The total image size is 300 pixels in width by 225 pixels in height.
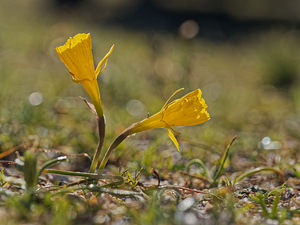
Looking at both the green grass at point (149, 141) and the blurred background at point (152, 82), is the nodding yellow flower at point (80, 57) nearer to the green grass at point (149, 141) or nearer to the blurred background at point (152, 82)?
the green grass at point (149, 141)

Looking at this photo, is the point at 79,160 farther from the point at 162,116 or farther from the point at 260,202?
the point at 260,202

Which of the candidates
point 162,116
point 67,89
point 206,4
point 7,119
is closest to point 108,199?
point 162,116

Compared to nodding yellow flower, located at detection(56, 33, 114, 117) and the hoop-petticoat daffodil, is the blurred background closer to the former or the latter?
the hoop-petticoat daffodil

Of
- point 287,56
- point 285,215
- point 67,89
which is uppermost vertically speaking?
point 287,56

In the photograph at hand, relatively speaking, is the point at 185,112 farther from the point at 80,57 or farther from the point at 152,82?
the point at 152,82

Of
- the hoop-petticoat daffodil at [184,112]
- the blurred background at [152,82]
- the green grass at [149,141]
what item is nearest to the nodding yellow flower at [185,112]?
the hoop-petticoat daffodil at [184,112]

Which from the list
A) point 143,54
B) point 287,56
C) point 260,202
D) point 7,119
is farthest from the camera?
point 143,54

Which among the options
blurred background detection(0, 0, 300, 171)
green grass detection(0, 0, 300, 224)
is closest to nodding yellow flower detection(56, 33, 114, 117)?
green grass detection(0, 0, 300, 224)

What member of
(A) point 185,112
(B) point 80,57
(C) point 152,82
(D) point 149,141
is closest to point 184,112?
(A) point 185,112
